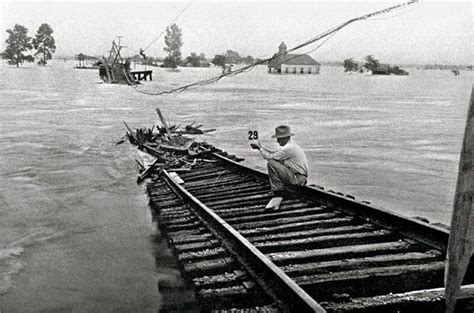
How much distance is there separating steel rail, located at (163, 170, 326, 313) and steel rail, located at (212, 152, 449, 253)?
1935 mm

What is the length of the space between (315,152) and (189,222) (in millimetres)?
13598

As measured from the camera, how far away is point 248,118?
3334cm

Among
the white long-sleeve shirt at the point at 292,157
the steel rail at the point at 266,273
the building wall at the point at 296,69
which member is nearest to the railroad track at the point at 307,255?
the steel rail at the point at 266,273

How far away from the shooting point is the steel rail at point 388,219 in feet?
17.1

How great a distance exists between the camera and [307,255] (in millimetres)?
5156

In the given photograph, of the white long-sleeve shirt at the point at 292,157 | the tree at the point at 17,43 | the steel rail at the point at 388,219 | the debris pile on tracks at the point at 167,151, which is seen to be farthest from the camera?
the tree at the point at 17,43

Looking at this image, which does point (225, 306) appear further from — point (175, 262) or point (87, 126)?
point (87, 126)

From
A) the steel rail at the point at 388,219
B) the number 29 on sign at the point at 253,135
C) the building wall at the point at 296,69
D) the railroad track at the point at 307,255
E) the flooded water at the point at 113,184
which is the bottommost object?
the flooded water at the point at 113,184

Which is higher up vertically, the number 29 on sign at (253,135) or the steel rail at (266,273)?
the number 29 on sign at (253,135)

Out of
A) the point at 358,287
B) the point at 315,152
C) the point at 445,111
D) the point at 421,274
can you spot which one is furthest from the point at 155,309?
the point at 445,111

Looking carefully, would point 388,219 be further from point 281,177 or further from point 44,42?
point 44,42

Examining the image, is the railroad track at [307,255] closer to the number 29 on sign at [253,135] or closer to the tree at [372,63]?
the number 29 on sign at [253,135]

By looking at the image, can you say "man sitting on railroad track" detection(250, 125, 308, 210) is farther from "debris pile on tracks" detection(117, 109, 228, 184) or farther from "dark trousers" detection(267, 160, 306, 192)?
"debris pile on tracks" detection(117, 109, 228, 184)

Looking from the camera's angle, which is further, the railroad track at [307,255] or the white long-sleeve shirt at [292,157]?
the white long-sleeve shirt at [292,157]
